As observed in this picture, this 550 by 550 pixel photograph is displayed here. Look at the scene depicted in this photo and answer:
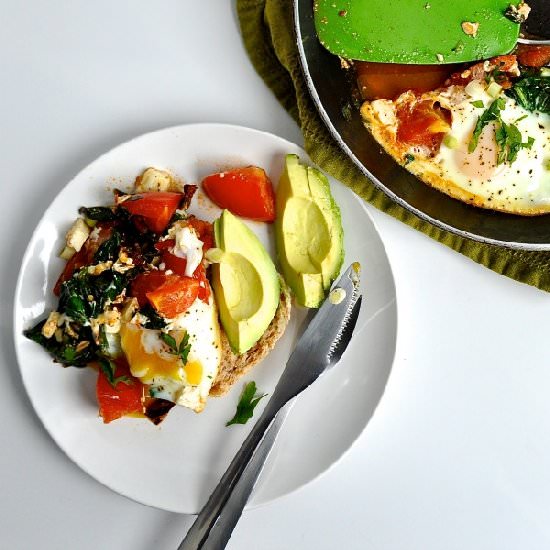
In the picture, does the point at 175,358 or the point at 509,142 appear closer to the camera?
the point at 175,358

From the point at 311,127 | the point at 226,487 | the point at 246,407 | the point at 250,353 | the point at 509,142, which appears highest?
the point at 311,127

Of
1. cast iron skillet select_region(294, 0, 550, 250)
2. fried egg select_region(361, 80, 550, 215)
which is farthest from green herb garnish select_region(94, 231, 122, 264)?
fried egg select_region(361, 80, 550, 215)

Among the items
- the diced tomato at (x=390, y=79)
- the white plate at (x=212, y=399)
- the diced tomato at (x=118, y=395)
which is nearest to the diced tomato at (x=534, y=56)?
the diced tomato at (x=390, y=79)

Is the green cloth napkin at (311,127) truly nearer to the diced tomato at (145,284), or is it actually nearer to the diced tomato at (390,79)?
the diced tomato at (390,79)

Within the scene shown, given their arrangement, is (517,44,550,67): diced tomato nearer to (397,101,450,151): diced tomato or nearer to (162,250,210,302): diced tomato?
(397,101,450,151): diced tomato

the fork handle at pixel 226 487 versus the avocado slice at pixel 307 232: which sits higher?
the avocado slice at pixel 307 232

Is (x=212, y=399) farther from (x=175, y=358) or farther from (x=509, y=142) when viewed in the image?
(x=509, y=142)

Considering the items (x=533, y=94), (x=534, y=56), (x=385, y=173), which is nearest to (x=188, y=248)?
(x=385, y=173)
